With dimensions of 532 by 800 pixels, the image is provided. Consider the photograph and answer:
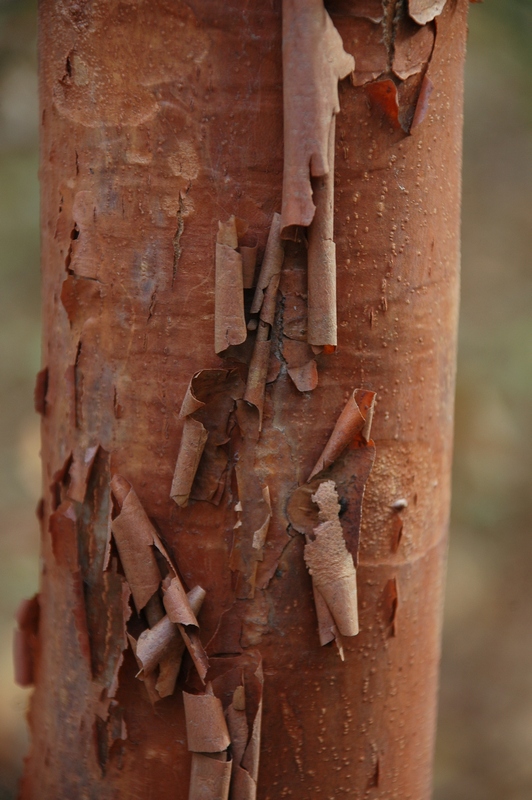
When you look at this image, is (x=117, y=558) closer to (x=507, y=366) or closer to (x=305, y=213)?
(x=305, y=213)

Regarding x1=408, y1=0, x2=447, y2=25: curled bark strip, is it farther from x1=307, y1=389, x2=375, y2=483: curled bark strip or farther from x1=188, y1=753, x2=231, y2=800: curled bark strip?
x1=188, y1=753, x2=231, y2=800: curled bark strip

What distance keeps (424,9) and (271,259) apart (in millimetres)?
303

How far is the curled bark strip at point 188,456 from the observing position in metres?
0.87

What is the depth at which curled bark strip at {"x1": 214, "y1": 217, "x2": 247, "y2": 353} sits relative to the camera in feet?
2.77

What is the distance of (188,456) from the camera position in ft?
2.85

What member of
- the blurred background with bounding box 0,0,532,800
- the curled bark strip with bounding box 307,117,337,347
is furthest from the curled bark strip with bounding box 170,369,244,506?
the blurred background with bounding box 0,0,532,800

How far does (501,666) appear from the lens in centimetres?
231

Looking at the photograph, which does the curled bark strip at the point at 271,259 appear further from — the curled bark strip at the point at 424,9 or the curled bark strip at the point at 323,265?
the curled bark strip at the point at 424,9

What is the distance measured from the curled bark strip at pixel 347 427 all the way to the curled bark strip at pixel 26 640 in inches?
16.6

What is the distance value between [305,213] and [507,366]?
183 cm

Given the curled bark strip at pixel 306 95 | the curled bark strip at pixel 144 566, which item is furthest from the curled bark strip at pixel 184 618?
the curled bark strip at pixel 306 95

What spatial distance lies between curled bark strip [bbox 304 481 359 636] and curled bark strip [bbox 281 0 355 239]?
0.29 metres

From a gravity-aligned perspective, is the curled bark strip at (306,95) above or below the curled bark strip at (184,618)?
above

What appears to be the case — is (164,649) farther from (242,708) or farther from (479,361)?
(479,361)
